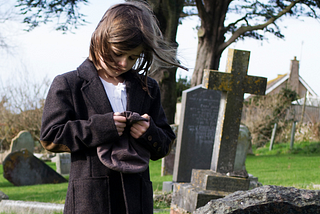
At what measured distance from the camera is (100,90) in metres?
1.67

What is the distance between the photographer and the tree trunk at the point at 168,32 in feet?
38.7

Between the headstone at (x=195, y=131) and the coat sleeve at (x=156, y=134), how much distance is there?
19.2 feet

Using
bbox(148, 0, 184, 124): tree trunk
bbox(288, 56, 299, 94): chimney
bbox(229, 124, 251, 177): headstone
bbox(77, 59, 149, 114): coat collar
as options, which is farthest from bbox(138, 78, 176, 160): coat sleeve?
bbox(288, 56, 299, 94): chimney

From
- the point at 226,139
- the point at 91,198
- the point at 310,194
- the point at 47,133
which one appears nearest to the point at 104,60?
the point at 47,133

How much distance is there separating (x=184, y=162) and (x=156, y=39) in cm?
634

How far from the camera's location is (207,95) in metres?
7.86

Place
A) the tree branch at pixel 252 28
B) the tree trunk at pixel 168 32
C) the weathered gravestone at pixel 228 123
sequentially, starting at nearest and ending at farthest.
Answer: the weathered gravestone at pixel 228 123 → the tree trunk at pixel 168 32 → the tree branch at pixel 252 28

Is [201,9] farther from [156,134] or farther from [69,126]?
[69,126]

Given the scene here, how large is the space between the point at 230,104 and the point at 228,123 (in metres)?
0.26

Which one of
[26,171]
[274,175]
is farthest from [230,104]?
[26,171]

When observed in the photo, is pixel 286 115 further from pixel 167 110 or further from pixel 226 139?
pixel 226 139

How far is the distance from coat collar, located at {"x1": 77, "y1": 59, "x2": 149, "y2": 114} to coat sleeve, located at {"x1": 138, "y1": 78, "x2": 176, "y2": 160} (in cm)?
10

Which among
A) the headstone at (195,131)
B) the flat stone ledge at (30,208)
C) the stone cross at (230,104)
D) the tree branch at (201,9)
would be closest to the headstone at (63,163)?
the headstone at (195,131)

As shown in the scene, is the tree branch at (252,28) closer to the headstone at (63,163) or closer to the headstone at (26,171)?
the headstone at (63,163)
